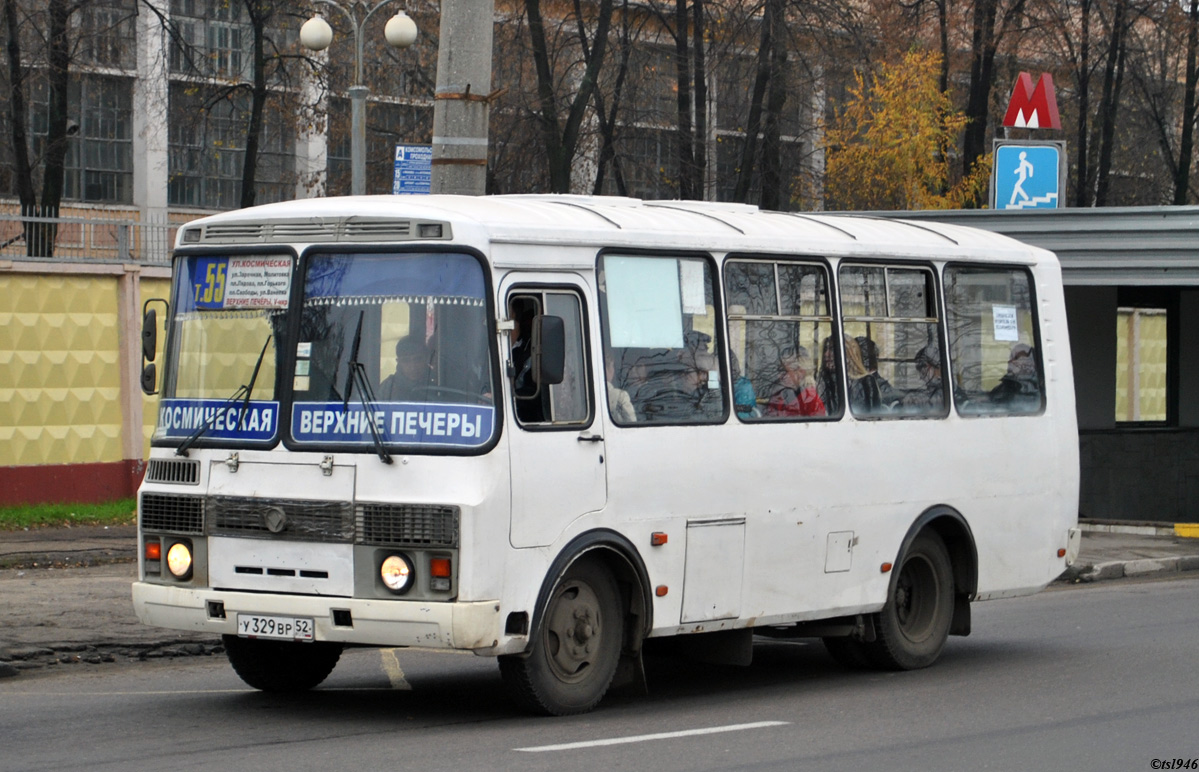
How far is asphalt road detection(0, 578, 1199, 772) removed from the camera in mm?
7738

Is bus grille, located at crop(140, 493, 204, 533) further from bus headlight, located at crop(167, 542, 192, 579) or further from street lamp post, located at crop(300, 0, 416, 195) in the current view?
street lamp post, located at crop(300, 0, 416, 195)

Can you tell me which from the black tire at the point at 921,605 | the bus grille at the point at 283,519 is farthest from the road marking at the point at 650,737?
the black tire at the point at 921,605

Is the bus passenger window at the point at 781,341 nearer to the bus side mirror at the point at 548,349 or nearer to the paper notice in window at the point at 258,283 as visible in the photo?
the bus side mirror at the point at 548,349

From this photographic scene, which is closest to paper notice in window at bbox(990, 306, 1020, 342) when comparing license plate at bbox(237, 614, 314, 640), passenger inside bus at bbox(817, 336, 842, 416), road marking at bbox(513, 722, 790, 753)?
passenger inside bus at bbox(817, 336, 842, 416)

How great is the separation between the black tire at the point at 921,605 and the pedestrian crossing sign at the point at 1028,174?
1157 centimetres

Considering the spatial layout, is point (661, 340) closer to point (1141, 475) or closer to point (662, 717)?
point (662, 717)

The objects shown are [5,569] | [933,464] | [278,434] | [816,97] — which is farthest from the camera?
[816,97]

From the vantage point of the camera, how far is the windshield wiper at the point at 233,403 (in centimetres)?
880

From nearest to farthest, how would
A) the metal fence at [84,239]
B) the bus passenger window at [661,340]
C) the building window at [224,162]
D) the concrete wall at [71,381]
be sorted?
the bus passenger window at [661,340] < the concrete wall at [71,381] < the metal fence at [84,239] < the building window at [224,162]

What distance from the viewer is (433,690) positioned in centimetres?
1002

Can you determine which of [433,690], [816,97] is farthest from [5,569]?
[816,97]

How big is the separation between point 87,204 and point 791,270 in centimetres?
3441

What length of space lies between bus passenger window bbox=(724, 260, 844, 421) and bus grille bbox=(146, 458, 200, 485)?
2974 millimetres

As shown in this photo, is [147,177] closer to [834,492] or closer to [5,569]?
[5,569]
